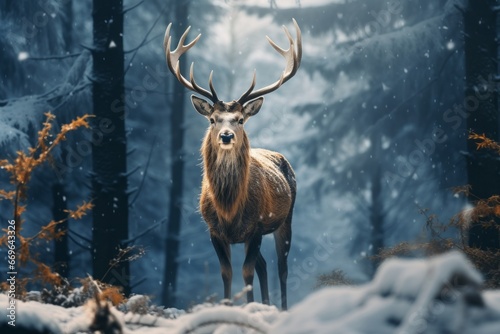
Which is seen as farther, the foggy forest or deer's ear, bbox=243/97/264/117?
the foggy forest

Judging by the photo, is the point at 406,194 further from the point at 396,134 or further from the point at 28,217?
the point at 28,217

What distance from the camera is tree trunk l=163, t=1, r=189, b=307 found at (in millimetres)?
17125

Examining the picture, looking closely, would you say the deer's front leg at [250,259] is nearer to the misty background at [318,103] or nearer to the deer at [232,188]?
the deer at [232,188]

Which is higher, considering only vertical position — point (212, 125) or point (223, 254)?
point (212, 125)

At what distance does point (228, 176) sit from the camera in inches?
285

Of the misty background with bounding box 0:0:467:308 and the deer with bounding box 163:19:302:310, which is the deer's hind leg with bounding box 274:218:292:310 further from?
the misty background with bounding box 0:0:467:308

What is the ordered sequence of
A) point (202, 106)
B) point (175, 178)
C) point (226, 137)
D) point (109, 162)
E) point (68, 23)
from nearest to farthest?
point (226, 137), point (202, 106), point (109, 162), point (68, 23), point (175, 178)

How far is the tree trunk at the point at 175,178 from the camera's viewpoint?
1712 cm

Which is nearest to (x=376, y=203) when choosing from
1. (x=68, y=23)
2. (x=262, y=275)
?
(x=68, y=23)

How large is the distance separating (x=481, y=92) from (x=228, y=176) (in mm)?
4424

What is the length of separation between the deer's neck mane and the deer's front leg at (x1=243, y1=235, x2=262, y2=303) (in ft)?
1.20

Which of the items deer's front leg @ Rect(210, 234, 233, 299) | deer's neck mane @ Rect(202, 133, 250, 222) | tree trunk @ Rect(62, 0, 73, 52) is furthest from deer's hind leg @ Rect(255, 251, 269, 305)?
tree trunk @ Rect(62, 0, 73, 52)

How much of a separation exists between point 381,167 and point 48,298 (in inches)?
482

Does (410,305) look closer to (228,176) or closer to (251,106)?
(228,176)
